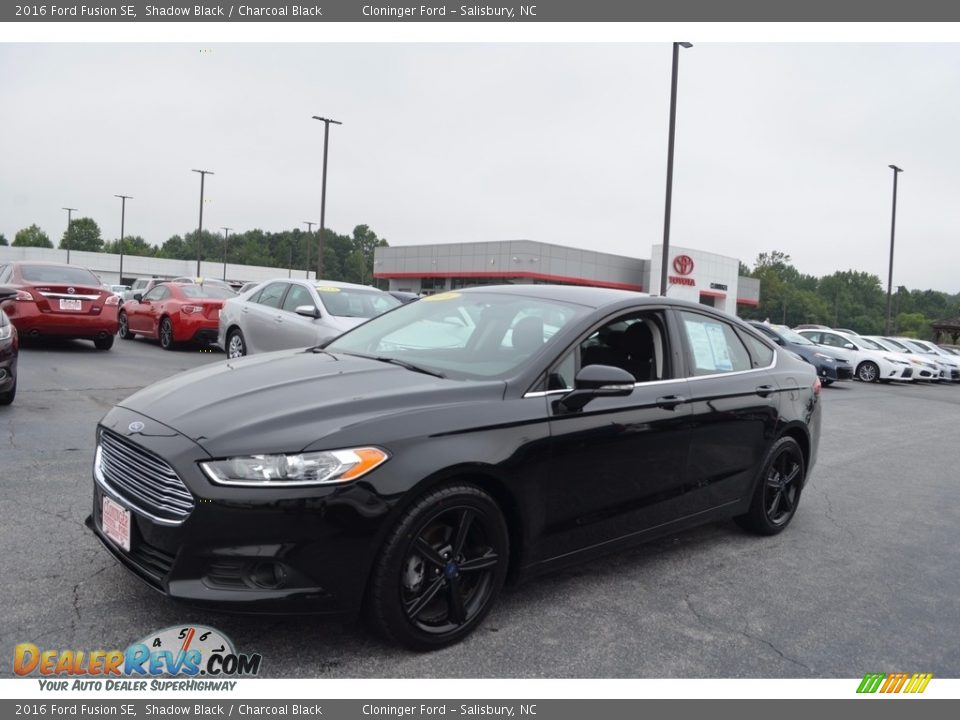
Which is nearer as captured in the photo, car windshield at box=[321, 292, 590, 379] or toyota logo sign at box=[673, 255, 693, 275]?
car windshield at box=[321, 292, 590, 379]

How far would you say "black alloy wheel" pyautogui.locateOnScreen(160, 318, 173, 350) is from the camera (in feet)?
51.5

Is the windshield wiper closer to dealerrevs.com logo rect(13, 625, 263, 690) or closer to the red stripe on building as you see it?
dealerrevs.com logo rect(13, 625, 263, 690)

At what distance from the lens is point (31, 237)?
13300cm

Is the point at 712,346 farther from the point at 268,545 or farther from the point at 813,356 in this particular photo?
the point at 813,356

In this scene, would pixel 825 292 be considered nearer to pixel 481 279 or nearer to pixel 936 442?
pixel 481 279

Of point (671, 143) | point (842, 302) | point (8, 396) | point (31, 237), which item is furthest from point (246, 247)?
point (8, 396)

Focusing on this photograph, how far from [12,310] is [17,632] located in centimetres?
1113

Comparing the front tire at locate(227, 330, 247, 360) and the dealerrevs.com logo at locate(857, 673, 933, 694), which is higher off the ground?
the front tire at locate(227, 330, 247, 360)

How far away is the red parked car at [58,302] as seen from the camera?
1262 centimetres

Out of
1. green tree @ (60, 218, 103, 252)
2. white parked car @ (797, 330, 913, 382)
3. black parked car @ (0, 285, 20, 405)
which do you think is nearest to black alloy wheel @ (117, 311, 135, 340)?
black parked car @ (0, 285, 20, 405)

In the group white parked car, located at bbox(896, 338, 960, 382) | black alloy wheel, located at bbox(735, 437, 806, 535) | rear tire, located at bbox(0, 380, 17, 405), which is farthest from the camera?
white parked car, located at bbox(896, 338, 960, 382)

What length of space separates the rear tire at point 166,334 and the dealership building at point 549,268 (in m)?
34.4

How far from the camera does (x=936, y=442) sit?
10.6 m
